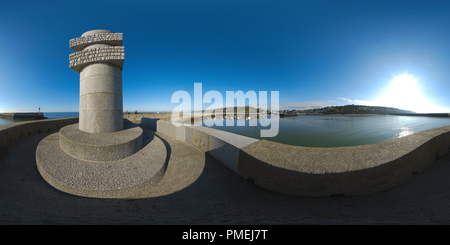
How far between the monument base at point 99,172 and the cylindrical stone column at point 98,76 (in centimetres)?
133

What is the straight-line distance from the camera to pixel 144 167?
16.1 ft

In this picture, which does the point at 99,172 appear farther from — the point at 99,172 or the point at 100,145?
the point at 100,145

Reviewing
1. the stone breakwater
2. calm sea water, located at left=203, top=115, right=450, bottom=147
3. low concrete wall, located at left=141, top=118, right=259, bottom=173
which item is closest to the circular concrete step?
low concrete wall, located at left=141, top=118, right=259, bottom=173

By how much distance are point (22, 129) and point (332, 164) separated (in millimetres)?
12472

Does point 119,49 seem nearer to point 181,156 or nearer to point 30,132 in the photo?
point 181,156

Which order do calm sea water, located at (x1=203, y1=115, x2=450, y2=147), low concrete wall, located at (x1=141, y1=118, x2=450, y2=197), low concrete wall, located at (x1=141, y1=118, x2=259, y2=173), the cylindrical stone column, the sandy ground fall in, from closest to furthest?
the sandy ground < low concrete wall, located at (x1=141, y1=118, x2=450, y2=197) < low concrete wall, located at (x1=141, y1=118, x2=259, y2=173) < the cylindrical stone column < calm sea water, located at (x1=203, y1=115, x2=450, y2=147)

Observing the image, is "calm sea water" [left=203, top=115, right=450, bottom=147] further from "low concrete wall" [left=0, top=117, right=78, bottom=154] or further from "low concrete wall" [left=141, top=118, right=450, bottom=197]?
"low concrete wall" [left=0, top=117, right=78, bottom=154]

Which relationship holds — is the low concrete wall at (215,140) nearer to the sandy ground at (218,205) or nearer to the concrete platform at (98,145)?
the sandy ground at (218,205)

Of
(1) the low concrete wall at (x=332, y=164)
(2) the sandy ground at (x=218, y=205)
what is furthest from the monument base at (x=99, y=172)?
(1) the low concrete wall at (x=332, y=164)

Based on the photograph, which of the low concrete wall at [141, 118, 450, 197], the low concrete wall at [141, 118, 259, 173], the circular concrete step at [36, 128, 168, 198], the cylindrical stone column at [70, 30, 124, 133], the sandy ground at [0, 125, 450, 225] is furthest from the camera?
the cylindrical stone column at [70, 30, 124, 133]

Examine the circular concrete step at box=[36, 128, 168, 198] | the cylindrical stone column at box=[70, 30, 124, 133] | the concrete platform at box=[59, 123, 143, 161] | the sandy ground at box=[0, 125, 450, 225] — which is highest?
the cylindrical stone column at box=[70, 30, 124, 133]

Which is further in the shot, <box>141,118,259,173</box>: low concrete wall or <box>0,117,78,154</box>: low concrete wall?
<box>0,117,78,154</box>: low concrete wall

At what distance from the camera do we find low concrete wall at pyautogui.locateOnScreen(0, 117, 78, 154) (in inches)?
232

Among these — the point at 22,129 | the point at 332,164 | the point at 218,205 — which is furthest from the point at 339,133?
the point at 22,129
